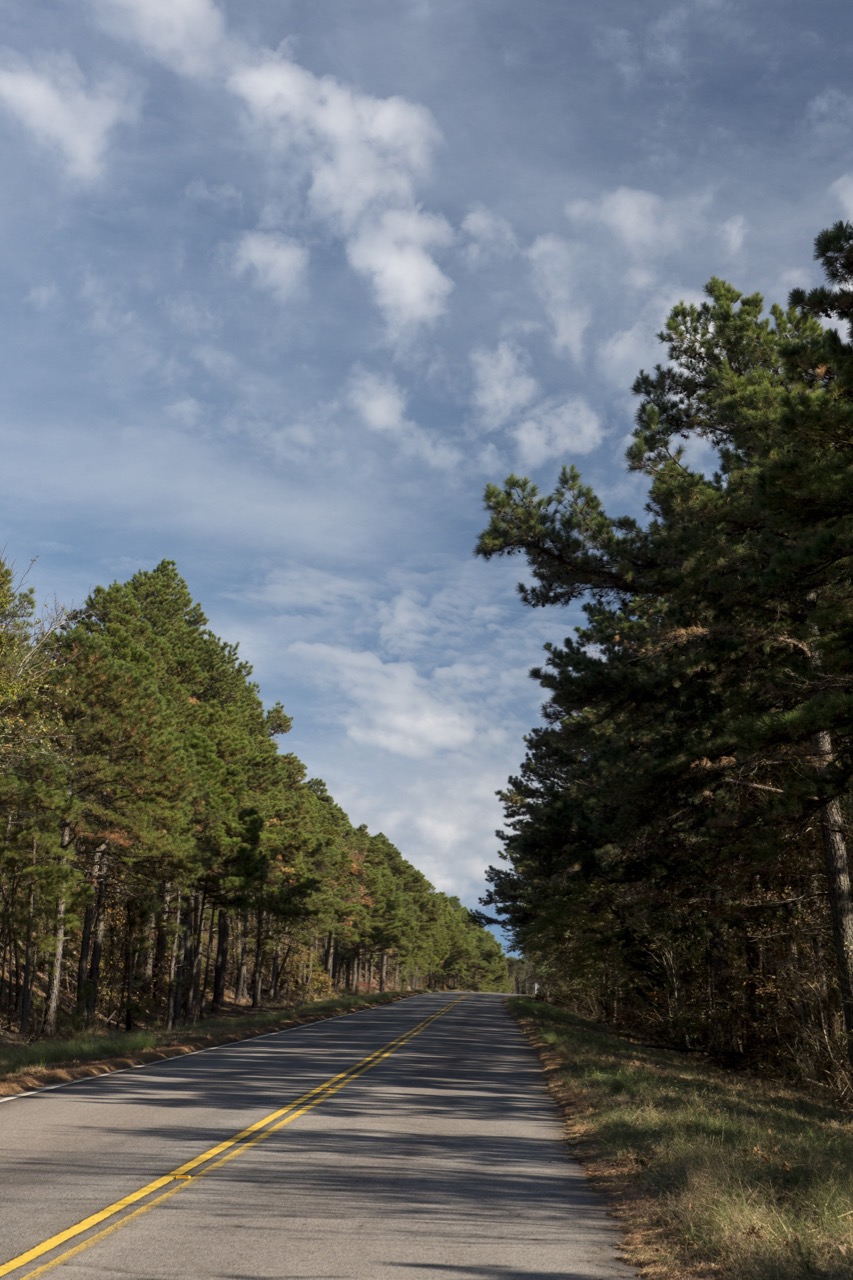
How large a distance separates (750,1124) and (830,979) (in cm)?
1313

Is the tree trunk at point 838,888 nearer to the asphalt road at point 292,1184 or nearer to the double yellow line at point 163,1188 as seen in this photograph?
the asphalt road at point 292,1184

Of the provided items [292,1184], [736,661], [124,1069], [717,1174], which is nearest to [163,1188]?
[292,1184]

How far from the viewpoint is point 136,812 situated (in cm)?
3033

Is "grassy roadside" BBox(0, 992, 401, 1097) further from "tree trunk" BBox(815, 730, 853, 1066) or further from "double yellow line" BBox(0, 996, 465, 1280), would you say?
"tree trunk" BBox(815, 730, 853, 1066)

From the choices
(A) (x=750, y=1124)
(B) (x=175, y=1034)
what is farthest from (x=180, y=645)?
(A) (x=750, y=1124)

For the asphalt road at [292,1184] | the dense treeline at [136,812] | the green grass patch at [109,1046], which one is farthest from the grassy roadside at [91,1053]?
the dense treeline at [136,812]

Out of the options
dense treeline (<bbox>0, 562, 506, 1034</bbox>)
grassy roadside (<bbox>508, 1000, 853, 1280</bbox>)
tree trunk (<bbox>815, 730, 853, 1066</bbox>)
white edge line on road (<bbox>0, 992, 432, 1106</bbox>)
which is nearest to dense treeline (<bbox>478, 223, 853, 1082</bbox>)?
tree trunk (<bbox>815, 730, 853, 1066</bbox>)

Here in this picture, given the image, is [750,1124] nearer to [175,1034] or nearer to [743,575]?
[743,575]

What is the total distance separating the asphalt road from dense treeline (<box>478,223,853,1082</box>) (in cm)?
622

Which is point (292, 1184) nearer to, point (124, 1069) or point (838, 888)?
point (124, 1069)

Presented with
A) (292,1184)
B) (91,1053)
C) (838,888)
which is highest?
(838,888)

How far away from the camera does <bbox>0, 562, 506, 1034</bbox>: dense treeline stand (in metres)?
27.7

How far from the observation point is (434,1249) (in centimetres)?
666

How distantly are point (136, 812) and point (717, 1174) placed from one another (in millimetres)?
24655
